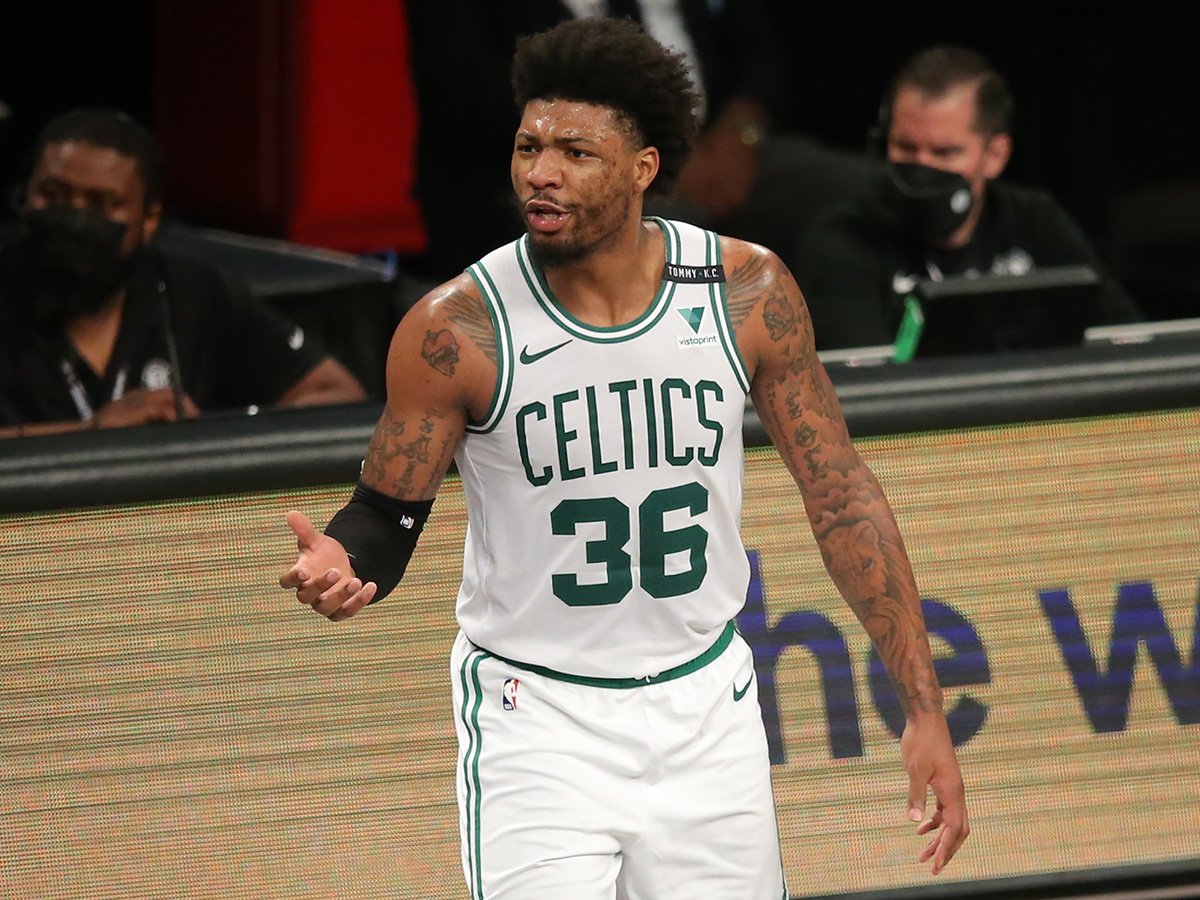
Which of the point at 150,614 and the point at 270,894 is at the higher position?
the point at 150,614

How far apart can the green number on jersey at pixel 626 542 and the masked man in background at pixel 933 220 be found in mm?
1758

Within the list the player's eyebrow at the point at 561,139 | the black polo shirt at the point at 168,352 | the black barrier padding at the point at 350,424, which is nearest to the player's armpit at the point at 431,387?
the player's eyebrow at the point at 561,139

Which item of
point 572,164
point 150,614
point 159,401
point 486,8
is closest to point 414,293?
Answer: point 486,8

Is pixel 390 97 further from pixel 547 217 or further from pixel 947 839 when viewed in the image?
pixel 947 839

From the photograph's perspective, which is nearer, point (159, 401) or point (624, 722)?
point (624, 722)

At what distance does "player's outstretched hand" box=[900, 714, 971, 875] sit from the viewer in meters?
2.44

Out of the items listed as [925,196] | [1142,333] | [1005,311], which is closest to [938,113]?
[925,196]

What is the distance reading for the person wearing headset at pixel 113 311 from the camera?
4.02 metres

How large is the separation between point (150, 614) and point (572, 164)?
115cm

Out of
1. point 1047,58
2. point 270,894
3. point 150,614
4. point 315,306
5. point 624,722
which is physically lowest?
point 270,894

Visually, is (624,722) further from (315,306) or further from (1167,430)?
(315,306)

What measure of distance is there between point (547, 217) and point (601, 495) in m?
0.40

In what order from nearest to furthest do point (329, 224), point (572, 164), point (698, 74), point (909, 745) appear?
point (572, 164), point (909, 745), point (698, 74), point (329, 224)

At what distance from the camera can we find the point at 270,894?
114 inches
